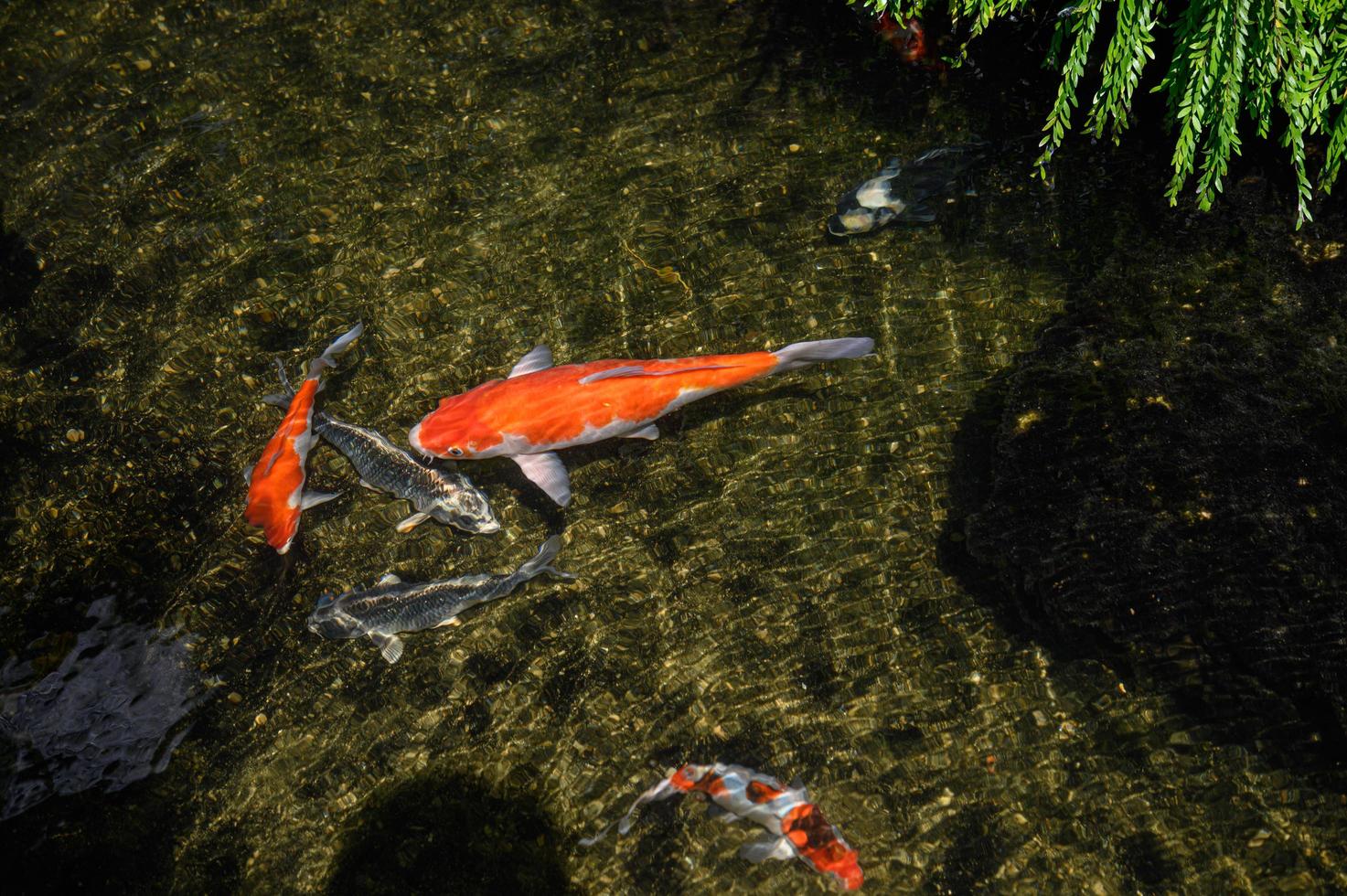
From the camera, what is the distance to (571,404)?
525 centimetres

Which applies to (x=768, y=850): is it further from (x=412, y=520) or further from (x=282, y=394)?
(x=282, y=394)

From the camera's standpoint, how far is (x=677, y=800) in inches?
175

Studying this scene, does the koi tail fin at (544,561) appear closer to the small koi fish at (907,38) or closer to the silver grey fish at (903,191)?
the silver grey fish at (903,191)

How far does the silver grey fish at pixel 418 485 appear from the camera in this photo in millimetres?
5301

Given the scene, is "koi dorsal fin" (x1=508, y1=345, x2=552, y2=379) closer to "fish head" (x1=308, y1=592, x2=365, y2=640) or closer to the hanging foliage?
"fish head" (x1=308, y1=592, x2=365, y2=640)

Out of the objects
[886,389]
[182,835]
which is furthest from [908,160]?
[182,835]

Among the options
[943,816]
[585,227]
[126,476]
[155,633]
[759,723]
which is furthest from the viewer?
[585,227]

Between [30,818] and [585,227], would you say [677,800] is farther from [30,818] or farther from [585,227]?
[585,227]

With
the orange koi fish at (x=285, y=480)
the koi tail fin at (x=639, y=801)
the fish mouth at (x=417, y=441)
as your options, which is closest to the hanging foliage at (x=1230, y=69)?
the fish mouth at (x=417, y=441)

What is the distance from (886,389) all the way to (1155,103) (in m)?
3.20

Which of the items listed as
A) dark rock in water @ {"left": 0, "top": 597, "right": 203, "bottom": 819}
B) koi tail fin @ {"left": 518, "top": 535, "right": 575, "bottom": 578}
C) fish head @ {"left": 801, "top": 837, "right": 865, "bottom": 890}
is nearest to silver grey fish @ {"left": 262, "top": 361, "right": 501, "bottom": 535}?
koi tail fin @ {"left": 518, "top": 535, "right": 575, "bottom": 578}

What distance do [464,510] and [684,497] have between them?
1.35 meters

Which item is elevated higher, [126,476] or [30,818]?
[126,476]

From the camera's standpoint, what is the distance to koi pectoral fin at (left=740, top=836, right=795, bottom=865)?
4238 mm
